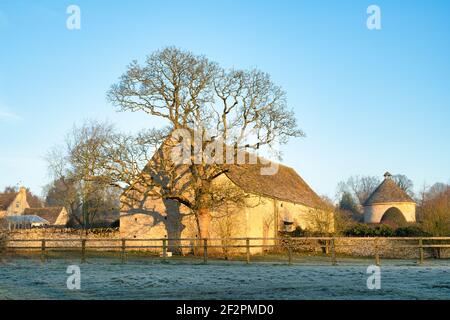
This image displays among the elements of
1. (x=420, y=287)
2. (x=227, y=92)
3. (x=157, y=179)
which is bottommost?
(x=420, y=287)

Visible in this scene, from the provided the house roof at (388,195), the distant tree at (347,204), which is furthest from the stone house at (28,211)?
the house roof at (388,195)

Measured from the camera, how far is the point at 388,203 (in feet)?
199

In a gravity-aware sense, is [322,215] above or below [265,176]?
below

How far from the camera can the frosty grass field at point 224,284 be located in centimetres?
1274

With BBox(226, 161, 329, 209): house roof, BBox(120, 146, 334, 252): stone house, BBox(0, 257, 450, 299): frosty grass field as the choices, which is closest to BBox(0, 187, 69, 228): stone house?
BBox(226, 161, 329, 209): house roof

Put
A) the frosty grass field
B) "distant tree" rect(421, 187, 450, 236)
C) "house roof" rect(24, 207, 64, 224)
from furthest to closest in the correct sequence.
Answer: "house roof" rect(24, 207, 64, 224), "distant tree" rect(421, 187, 450, 236), the frosty grass field

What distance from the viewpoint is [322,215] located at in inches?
1398

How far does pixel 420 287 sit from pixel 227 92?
60.8ft

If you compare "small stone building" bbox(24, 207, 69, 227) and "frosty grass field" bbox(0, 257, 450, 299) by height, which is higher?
"small stone building" bbox(24, 207, 69, 227)

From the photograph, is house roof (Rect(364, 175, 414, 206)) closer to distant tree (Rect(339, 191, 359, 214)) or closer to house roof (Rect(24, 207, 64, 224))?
distant tree (Rect(339, 191, 359, 214))

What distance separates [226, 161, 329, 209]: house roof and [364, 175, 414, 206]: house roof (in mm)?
12962

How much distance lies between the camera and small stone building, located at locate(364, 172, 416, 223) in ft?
195
